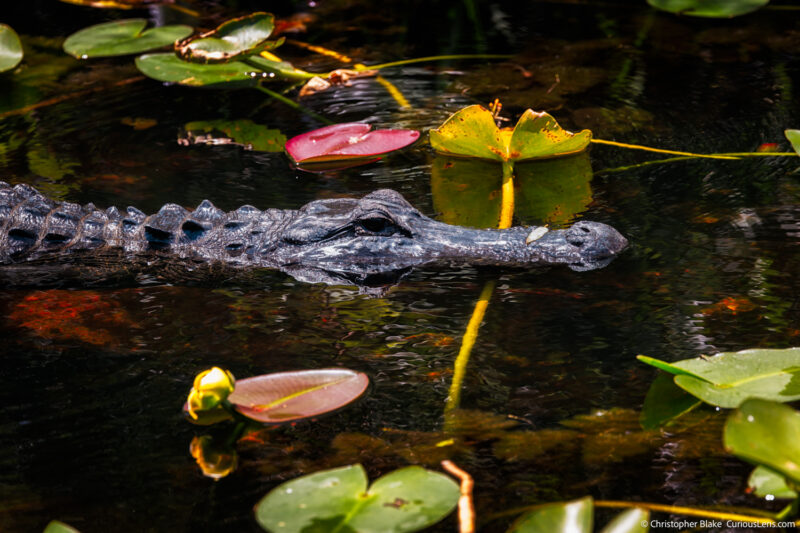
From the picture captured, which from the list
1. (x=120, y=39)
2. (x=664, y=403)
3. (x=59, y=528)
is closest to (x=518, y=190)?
(x=664, y=403)

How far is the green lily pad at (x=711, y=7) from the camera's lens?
19.9 ft

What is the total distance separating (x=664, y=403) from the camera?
2.53 m

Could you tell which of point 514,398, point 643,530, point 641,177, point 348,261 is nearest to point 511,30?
point 641,177

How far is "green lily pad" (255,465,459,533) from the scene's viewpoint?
191cm

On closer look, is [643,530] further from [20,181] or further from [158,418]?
[20,181]

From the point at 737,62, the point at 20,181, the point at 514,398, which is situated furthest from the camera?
the point at 737,62

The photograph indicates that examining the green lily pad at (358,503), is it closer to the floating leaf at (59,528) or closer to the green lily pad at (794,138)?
the floating leaf at (59,528)

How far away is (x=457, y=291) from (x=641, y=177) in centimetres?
135

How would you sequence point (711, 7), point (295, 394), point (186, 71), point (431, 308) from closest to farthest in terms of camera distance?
point (295, 394) → point (431, 308) → point (186, 71) → point (711, 7)

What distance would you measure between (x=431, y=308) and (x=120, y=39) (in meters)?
3.65

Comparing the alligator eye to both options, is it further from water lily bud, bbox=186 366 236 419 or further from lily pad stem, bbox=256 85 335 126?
water lily bud, bbox=186 366 236 419

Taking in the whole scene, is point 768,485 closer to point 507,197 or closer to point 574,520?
point 574,520

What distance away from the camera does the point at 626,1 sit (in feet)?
22.9

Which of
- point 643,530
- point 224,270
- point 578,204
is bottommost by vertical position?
point 224,270
